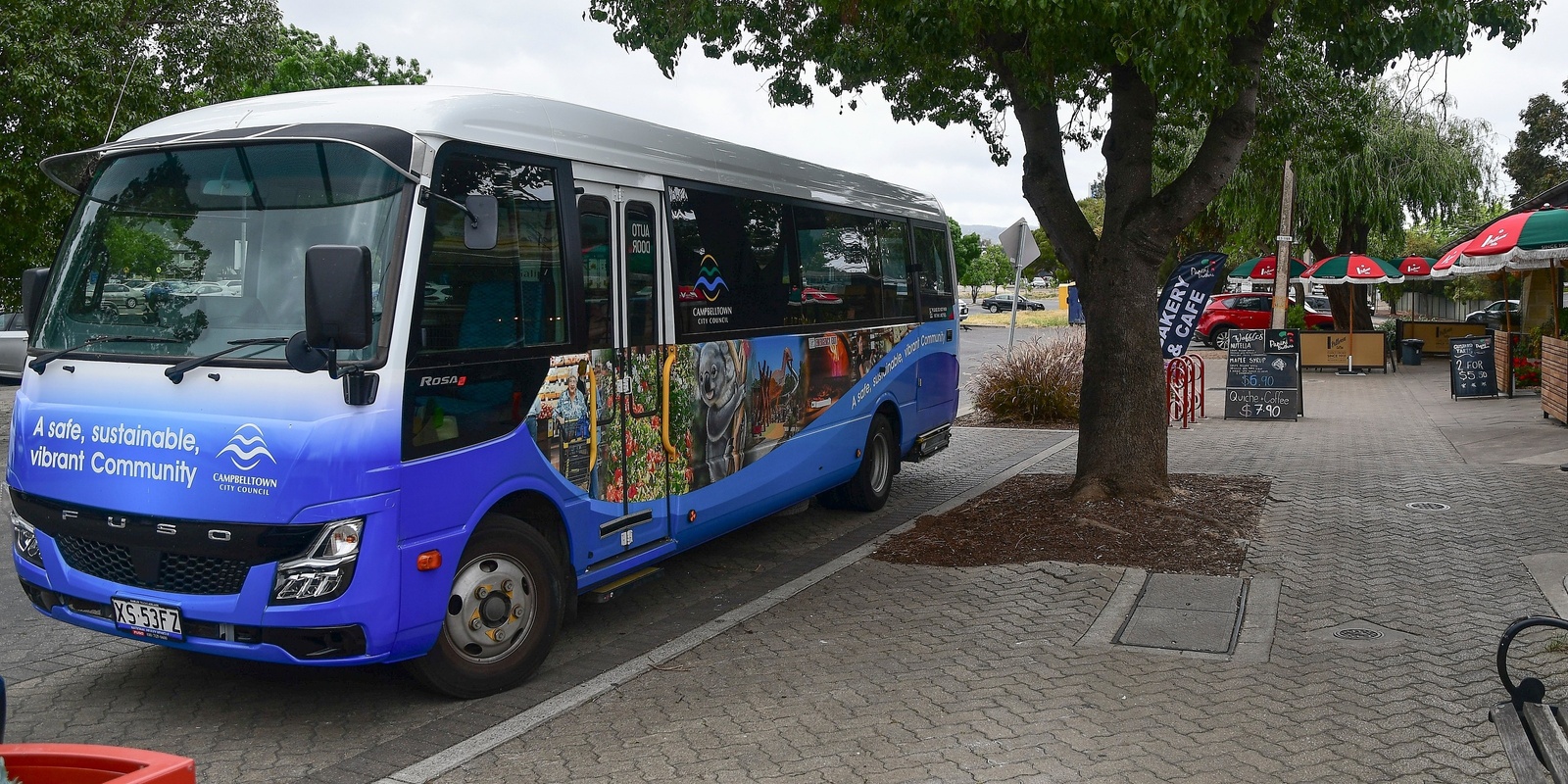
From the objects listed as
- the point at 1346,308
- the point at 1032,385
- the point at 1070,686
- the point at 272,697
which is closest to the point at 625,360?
the point at 272,697

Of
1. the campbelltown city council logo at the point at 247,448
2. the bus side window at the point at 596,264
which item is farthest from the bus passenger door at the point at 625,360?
the campbelltown city council logo at the point at 247,448

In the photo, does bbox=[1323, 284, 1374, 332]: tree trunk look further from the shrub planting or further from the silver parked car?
the silver parked car

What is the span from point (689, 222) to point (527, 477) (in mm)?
2259

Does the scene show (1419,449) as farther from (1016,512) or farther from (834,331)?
(834,331)

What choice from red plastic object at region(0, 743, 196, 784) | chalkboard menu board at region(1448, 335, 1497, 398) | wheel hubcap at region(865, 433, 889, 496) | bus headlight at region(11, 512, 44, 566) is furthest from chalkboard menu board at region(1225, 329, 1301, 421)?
red plastic object at region(0, 743, 196, 784)

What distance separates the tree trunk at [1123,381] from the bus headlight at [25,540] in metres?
7.26

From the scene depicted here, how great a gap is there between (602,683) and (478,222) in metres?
2.35

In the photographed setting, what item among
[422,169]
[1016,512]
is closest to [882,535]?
[1016,512]

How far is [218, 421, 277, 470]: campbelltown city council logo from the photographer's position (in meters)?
4.85

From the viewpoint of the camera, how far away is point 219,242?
5297mm

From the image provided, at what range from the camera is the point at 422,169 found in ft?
17.3

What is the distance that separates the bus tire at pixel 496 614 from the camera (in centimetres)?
548

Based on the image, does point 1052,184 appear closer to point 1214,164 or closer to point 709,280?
point 1214,164

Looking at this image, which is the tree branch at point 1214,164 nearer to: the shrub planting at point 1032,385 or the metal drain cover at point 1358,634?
the metal drain cover at point 1358,634
